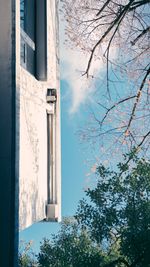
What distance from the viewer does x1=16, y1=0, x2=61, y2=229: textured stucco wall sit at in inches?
240

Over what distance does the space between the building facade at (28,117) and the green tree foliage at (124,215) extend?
2.78 ft

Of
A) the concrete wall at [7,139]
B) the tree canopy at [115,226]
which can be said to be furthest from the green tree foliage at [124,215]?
the concrete wall at [7,139]

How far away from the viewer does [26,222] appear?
6281 millimetres

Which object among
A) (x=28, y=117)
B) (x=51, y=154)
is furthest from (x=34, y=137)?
(x=51, y=154)

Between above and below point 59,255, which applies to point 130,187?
above

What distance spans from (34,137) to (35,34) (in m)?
1.80

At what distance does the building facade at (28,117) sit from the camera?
4.75 meters

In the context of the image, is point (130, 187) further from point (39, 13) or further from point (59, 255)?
point (39, 13)

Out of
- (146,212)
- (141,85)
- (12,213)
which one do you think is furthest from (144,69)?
(12,213)

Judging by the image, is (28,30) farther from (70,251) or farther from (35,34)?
(70,251)

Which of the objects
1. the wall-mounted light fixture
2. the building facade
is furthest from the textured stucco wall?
the wall-mounted light fixture

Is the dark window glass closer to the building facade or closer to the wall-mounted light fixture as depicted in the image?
the building facade

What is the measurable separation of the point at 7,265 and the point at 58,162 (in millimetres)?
4614

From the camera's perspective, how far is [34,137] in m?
7.17
